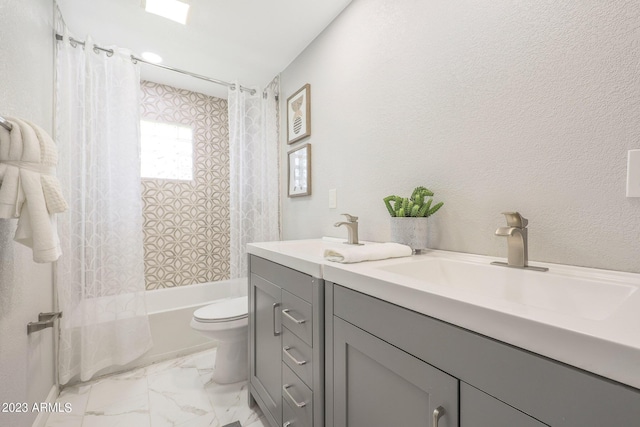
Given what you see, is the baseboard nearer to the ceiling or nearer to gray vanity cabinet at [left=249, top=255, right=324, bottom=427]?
gray vanity cabinet at [left=249, top=255, right=324, bottom=427]

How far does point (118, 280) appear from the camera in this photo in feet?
5.96

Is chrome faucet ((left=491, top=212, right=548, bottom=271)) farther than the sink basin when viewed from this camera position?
Yes

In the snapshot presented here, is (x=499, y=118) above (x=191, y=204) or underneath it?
above

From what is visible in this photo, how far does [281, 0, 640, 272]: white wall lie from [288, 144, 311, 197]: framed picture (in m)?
0.45

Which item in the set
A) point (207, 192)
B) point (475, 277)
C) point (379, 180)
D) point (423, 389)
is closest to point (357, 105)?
point (379, 180)

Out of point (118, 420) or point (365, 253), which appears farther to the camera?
point (118, 420)

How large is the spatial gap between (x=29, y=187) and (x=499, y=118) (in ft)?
5.36

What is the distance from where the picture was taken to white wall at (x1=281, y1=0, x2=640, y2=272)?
72 centimetres

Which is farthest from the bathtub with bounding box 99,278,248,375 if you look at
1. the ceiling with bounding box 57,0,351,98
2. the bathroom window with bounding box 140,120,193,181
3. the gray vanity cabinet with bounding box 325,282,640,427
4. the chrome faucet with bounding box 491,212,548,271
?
the chrome faucet with bounding box 491,212,548,271

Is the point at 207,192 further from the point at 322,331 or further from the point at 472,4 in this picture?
the point at 472,4

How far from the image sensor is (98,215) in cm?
176

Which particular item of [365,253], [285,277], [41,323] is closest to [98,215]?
[41,323]

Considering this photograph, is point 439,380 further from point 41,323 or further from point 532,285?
point 41,323

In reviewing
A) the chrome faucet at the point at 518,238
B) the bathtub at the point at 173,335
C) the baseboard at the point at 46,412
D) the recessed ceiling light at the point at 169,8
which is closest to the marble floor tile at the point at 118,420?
the baseboard at the point at 46,412
